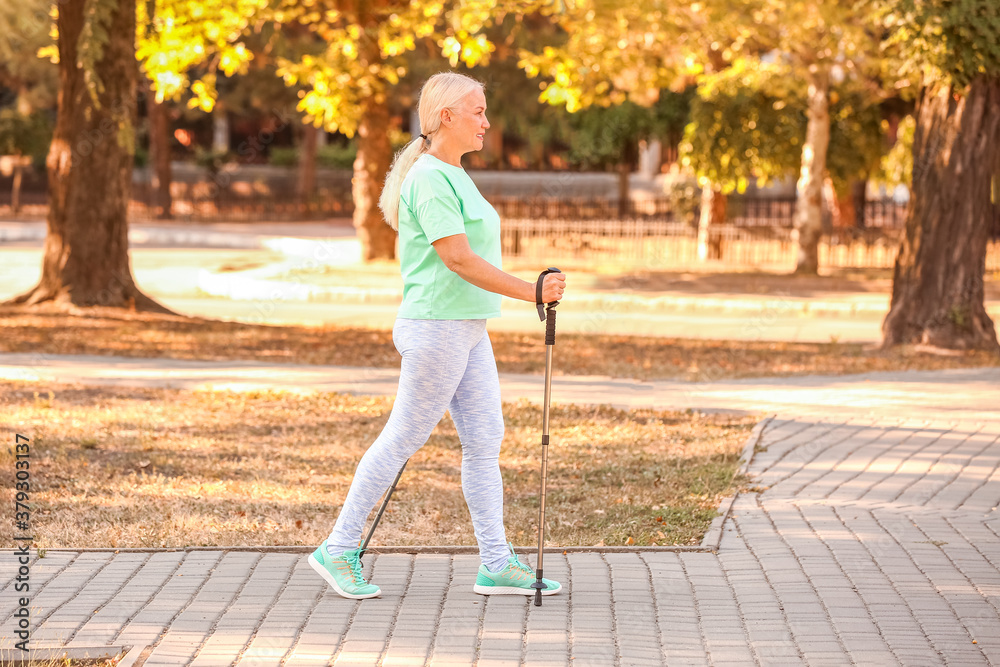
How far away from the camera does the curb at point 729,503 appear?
560 centimetres

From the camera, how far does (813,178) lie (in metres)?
21.7

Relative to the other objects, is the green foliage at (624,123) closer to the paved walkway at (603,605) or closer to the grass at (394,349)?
the grass at (394,349)

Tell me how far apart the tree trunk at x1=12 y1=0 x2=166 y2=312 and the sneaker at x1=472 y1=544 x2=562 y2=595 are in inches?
406

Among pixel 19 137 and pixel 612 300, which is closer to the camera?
pixel 612 300

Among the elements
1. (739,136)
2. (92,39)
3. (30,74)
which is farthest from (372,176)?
(30,74)

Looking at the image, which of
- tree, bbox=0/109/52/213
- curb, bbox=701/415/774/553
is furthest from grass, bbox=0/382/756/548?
tree, bbox=0/109/52/213

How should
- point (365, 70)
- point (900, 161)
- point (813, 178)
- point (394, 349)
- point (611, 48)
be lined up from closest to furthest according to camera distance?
point (394, 349)
point (611, 48)
point (813, 178)
point (365, 70)
point (900, 161)

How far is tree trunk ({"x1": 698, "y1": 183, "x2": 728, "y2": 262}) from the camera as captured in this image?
25.2 meters

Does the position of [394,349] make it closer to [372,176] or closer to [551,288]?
[551,288]

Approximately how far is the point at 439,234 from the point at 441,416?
0.74 m

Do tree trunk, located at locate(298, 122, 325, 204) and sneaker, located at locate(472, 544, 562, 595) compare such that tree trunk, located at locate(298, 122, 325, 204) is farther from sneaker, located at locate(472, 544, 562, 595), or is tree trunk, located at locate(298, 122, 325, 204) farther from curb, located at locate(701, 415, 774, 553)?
sneaker, located at locate(472, 544, 562, 595)

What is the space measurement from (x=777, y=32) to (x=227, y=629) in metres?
17.5

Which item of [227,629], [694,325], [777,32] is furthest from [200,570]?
[777,32]

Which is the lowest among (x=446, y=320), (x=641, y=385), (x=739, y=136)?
(x=641, y=385)
